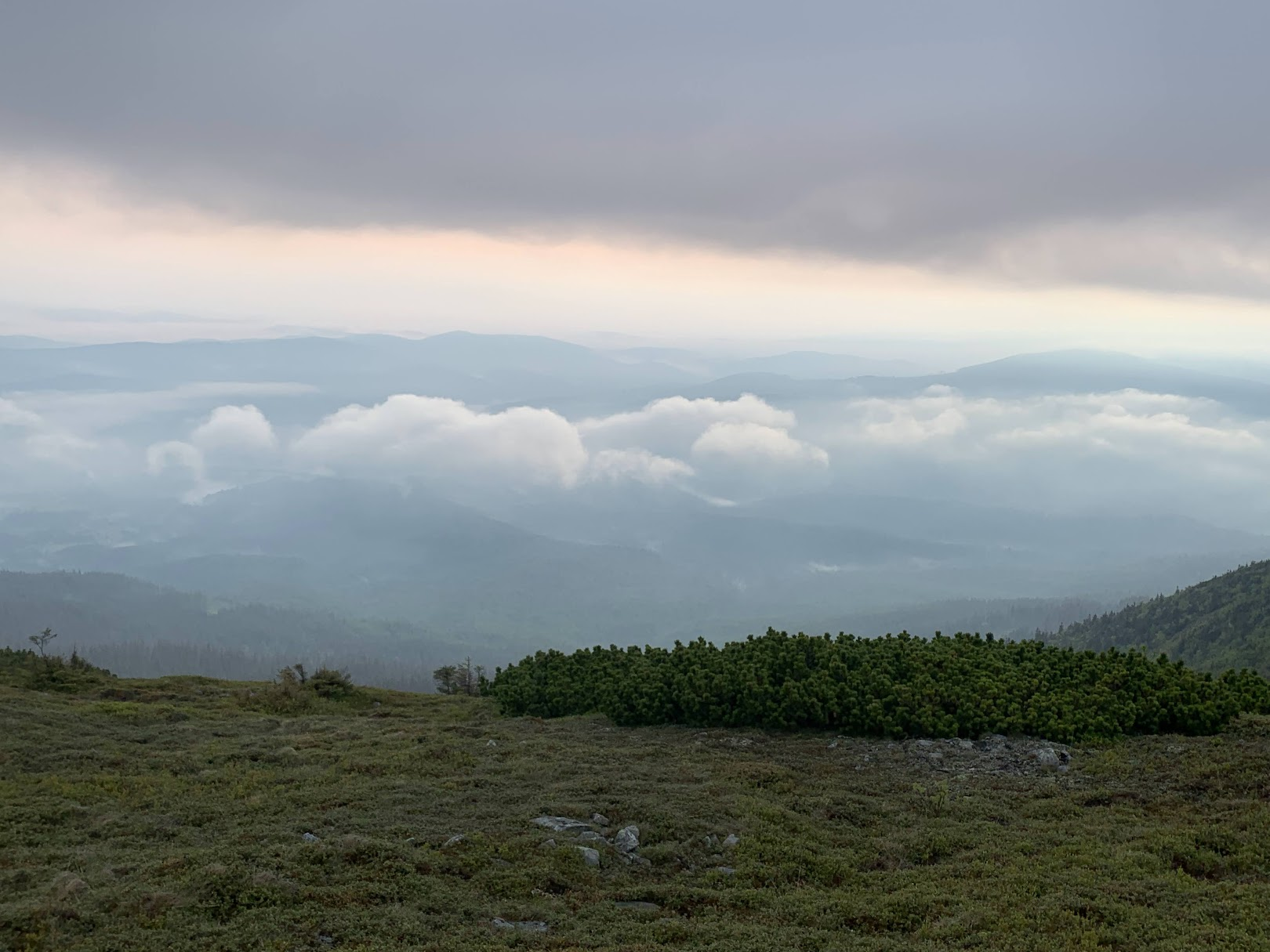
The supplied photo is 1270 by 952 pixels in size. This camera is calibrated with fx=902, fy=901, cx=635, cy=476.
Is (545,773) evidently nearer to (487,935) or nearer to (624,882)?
(624,882)

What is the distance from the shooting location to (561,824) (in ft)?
56.0

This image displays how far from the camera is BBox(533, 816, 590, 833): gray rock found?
16812 millimetres

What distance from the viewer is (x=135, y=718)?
28.0m

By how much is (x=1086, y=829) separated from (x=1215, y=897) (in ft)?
11.8

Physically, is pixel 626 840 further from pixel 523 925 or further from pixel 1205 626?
pixel 1205 626

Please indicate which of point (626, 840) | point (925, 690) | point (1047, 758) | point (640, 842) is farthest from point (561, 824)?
point (1047, 758)

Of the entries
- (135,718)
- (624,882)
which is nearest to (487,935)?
(624,882)

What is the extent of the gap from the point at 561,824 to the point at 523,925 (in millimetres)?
3984

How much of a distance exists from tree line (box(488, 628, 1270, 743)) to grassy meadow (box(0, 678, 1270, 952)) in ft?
2.92

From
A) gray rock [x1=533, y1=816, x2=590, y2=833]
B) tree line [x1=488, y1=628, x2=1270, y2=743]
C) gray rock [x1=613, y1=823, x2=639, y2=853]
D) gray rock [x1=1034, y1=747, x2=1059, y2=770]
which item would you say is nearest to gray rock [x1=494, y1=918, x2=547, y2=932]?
gray rock [x1=613, y1=823, x2=639, y2=853]

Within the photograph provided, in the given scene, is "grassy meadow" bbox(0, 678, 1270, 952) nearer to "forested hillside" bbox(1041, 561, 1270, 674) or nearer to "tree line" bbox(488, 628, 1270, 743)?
"tree line" bbox(488, 628, 1270, 743)

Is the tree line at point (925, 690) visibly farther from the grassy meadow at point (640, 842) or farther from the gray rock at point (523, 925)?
the gray rock at point (523, 925)

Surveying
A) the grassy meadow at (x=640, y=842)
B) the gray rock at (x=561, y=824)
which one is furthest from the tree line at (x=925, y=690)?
the gray rock at (x=561, y=824)

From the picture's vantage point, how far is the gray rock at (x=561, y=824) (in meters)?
16.8
